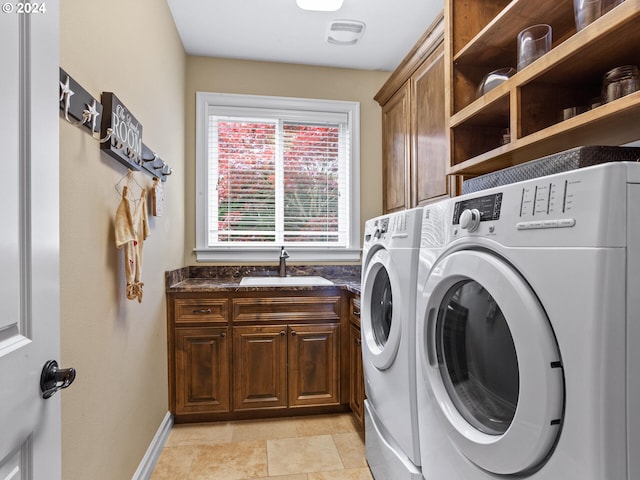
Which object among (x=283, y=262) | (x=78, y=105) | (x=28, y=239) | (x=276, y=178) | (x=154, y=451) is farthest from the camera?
(x=276, y=178)

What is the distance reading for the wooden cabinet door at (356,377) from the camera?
2119 millimetres

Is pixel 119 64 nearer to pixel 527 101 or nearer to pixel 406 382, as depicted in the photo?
pixel 527 101

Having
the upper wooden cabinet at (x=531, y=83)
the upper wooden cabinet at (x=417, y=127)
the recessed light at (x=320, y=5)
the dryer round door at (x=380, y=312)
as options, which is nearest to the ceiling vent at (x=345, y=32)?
the recessed light at (x=320, y=5)

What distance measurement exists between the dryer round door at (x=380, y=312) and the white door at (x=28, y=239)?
3.35 ft

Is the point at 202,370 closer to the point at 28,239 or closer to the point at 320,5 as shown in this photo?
the point at 28,239

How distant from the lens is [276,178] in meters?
2.93

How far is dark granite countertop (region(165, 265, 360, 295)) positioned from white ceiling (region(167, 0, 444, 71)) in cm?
166

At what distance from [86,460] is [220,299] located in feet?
3.92

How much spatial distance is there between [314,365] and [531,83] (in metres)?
1.94

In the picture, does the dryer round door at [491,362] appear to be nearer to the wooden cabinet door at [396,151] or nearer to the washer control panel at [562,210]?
the washer control panel at [562,210]

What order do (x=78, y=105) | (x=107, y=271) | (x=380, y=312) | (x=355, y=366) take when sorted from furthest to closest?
1. (x=355, y=366)
2. (x=380, y=312)
3. (x=107, y=271)
4. (x=78, y=105)

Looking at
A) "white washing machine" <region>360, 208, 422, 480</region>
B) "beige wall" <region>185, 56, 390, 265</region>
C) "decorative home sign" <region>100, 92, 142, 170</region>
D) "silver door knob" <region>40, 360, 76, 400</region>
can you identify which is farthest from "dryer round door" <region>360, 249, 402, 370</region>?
"beige wall" <region>185, 56, 390, 265</region>

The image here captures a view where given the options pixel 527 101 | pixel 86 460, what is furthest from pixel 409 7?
pixel 86 460

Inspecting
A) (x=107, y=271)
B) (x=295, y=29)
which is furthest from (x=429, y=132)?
(x=107, y=271)
